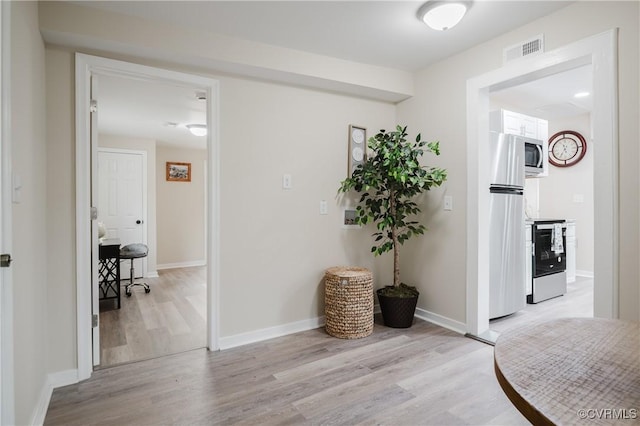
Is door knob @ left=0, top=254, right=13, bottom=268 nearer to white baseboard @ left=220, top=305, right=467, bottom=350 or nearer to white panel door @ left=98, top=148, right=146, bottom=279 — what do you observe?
white baseboard @ left=220, top=305, right=467, bottom=350

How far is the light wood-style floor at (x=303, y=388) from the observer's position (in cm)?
179

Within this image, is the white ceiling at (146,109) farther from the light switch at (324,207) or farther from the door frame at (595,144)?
the door frame at (595,144)

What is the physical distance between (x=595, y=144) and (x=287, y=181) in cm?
213

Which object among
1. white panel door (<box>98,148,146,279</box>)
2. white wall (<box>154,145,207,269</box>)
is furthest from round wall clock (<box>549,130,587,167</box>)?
white panel door (<box>98,148,146,279</box>)

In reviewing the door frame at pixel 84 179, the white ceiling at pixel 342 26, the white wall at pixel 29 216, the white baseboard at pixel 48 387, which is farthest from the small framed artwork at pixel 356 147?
the white baseboard at pixel 48 387

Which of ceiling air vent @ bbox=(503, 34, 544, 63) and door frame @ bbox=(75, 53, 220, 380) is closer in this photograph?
door frame @ bbox=(75, 53, 220, 380)

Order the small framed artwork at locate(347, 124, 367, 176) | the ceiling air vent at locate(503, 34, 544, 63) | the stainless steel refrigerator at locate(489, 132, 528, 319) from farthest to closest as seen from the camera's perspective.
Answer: the small framed artwork at locate(347, 124, 367, 176) < the stainless steel refrigerator at locate(489, 132, 528, 319) < the ceiling air vent at locate(503, 34, 544, 63)

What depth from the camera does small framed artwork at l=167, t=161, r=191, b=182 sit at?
248 inches

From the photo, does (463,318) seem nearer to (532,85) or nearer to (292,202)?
(292,202)

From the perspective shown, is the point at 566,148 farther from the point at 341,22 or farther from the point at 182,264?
the point at 182,264

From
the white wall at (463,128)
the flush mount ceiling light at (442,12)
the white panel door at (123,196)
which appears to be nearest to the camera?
the white wall at (463,128)

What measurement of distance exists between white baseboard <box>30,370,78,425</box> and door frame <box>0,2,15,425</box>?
1.53ft

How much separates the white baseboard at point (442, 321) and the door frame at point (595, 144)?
12 cm

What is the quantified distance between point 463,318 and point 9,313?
294cm
